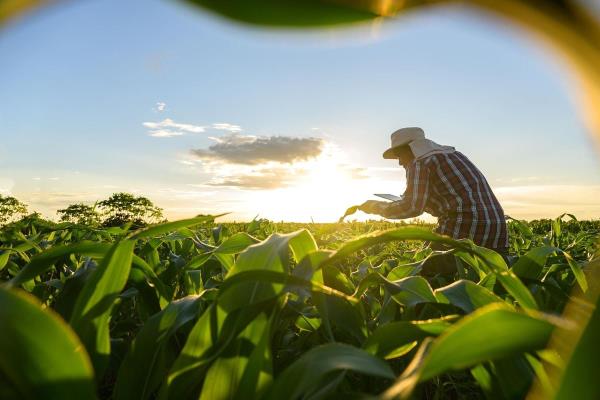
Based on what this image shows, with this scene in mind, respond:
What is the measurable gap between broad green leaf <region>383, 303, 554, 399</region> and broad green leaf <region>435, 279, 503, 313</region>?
0.39 metres

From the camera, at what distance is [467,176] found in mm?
4648

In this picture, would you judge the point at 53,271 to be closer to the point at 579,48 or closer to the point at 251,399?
the point at 251,399

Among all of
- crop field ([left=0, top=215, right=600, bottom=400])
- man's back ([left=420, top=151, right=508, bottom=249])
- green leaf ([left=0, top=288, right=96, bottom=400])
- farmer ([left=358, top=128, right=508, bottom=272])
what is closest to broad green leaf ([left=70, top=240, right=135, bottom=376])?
crop field ([left=0, top=215, right=600, bottom=400])

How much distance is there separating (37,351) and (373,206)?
507 centimetres

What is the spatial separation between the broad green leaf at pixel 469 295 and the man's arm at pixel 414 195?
406 centimetres

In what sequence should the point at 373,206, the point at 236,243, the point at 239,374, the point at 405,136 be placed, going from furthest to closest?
1. the point at 405,136
2. the point at 373,206
3. the point at 236,243
4. the point at 239,374

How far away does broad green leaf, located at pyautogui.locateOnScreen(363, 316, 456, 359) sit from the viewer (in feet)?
2.12

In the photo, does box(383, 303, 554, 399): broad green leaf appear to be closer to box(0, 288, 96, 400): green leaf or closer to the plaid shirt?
box(0, 288, 96, 400): green leaf

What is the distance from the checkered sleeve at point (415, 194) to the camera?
482cm

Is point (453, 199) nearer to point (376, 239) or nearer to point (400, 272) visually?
point (400, 272)

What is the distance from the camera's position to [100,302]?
0.67m

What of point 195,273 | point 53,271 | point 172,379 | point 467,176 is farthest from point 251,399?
Answer: point 467,176

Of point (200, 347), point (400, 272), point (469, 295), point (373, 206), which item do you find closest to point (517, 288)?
point (469, 295)

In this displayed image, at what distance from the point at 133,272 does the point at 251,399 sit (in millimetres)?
525
